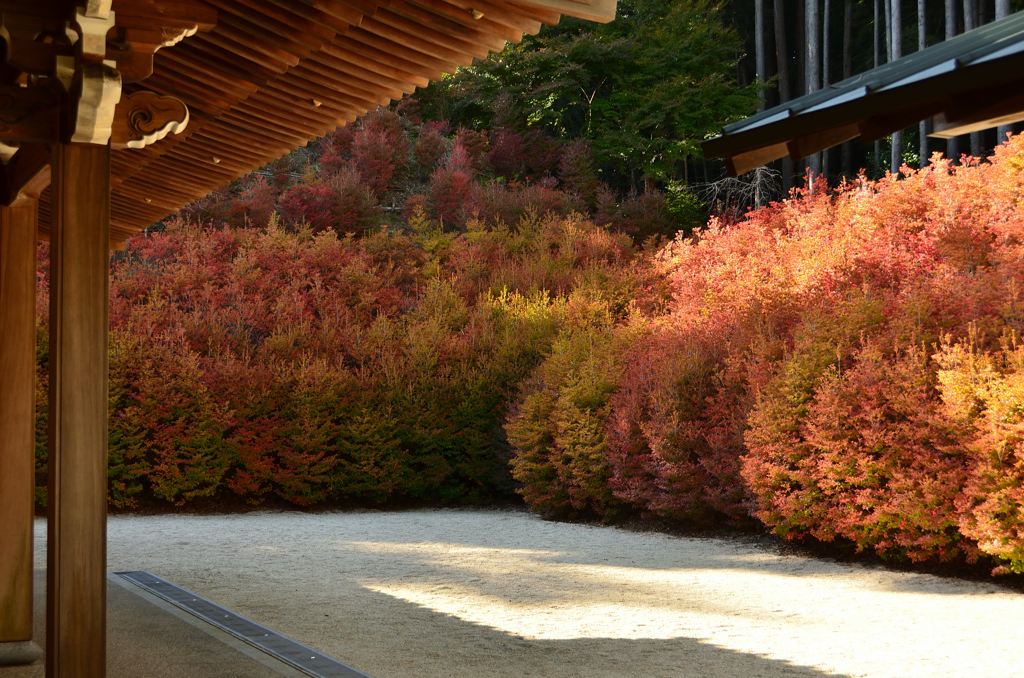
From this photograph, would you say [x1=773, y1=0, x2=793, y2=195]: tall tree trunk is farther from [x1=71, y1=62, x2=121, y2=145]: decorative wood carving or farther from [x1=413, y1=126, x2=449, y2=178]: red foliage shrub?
[x1=71, y1=62, x2=121, y2=145]: decorative wood carving

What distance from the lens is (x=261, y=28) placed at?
288cm

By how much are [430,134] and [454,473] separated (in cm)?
1038

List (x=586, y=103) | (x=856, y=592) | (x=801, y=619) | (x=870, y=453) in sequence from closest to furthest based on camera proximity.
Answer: (x=801, y=619) < (x=856, y=592) < (x=870, y=453) < (x=586, y=103)

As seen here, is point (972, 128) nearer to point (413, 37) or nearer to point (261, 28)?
point (413, 37)

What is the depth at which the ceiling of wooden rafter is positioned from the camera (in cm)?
268

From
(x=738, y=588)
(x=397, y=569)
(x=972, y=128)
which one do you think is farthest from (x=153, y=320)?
(x=972, y=128)

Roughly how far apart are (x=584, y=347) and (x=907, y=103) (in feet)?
32.6

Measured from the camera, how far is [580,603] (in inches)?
247

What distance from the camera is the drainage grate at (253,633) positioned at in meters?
4.25

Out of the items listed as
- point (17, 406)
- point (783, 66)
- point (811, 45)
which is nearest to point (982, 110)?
point (17, 406)

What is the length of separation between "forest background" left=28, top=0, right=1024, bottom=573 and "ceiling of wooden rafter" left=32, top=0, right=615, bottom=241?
17.6ft

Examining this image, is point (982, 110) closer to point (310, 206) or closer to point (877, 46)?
point (310, 206)

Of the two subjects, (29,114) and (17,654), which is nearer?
(29,114)

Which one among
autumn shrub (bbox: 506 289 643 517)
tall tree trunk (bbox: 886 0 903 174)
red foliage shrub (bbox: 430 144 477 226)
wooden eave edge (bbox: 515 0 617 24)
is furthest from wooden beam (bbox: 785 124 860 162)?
red foliage shrub (bbox: 430 144 477 226)
